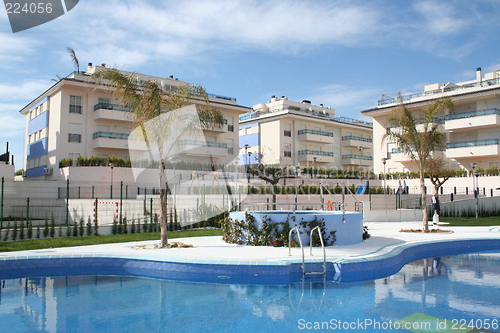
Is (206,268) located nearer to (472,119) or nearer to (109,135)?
(109,135)

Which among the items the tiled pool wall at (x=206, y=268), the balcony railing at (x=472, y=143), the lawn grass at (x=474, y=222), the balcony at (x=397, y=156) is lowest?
the tiled pool wall at (x=206, y=268)

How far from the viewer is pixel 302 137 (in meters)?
46.8

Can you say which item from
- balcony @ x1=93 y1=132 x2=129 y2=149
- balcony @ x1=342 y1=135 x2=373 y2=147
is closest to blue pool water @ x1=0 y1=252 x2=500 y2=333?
balcony @ x1=93 y1=132 x2=129 y2=149

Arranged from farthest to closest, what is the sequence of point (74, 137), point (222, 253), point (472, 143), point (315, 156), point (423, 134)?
point (315, 156) < point (472, 143) < point (74, 137) < point (423, 134) < point (222, 253)

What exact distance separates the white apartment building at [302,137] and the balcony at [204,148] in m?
4.99

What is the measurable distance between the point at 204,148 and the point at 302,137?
1389 centimetres

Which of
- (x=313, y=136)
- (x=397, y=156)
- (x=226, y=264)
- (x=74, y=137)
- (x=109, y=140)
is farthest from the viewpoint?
(x=313, y=136)

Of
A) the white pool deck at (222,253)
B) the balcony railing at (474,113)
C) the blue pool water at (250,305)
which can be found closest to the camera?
the blue pool water at (250,305)

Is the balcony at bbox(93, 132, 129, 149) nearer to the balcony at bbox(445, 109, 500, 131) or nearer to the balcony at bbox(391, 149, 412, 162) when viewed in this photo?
the balcony at bbox(391, 149, 412, 162)

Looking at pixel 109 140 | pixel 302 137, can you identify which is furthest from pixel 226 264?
pixel 302 137

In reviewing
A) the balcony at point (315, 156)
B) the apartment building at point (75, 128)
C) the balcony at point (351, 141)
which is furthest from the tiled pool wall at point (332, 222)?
the balcony at point (351, 141)

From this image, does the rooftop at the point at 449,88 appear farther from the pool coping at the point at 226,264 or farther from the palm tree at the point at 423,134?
the pool coping at the point at 226,264

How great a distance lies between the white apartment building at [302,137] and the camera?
45.7 m

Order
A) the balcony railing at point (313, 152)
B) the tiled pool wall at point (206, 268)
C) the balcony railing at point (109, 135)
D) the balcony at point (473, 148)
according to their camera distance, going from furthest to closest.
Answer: the balcony railing at point (313, 152), the balcony at point (473, 148), the balcony railing at point (109, 135), the tiled pool wall at point (206, 268)
